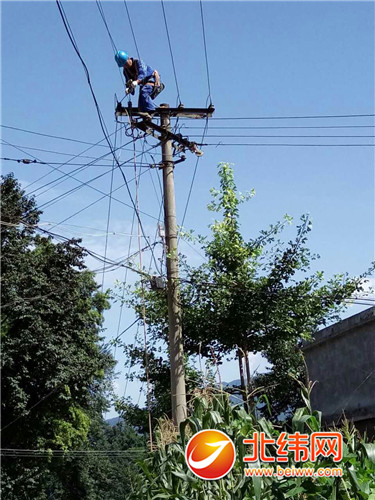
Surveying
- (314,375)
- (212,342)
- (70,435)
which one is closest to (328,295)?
(212,342)

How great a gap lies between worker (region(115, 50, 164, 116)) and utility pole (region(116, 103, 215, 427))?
21 centimetres

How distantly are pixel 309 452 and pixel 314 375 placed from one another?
6.55 m

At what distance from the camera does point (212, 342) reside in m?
17.0

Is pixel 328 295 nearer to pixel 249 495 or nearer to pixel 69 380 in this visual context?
pixel 249 495

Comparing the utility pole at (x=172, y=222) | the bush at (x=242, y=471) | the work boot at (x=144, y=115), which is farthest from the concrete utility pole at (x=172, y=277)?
the bush at (x=242, y=471)

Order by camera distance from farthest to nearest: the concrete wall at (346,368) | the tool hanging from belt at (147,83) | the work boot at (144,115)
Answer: the work boot at (144,115) < the tool hanging from belt at (147,83) < the concrete wall at (346,368)

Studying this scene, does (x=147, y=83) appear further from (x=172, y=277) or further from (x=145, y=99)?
(x=172, y=277)

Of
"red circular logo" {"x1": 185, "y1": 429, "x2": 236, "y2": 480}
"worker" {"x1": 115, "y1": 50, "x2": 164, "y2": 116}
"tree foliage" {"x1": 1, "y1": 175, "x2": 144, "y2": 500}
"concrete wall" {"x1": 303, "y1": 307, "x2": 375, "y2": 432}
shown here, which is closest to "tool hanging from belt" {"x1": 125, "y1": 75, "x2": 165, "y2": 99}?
"worker" {"x1": 115, "y1": 50, "x2": 164, "y2": 116}

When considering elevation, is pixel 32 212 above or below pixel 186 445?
above

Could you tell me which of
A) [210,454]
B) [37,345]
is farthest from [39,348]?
[210,454]

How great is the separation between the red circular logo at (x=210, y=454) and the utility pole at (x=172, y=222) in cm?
674

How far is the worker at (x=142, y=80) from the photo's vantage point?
15078 millimetres

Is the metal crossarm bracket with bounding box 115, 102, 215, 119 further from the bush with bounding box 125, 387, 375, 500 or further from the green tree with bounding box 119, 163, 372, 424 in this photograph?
the bush with bounding box 125, 387, 375, 500

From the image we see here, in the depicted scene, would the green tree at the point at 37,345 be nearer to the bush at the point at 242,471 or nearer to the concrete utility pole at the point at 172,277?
the concrete utility pole at the point at 172,277
